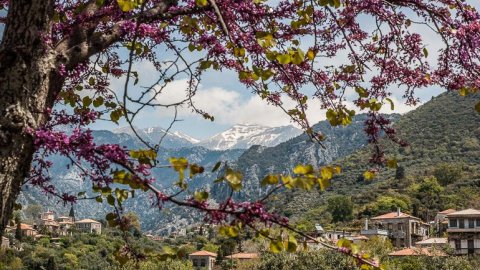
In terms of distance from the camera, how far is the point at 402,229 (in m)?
95.5

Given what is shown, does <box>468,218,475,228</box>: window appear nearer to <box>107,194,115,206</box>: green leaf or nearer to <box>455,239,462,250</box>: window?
<box>455,239,462,250</box>: window

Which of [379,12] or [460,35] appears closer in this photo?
[460,35]

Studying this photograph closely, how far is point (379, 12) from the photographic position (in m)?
4.96

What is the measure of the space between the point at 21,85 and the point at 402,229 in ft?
320

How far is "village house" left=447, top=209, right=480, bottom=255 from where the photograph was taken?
72812 millimetres

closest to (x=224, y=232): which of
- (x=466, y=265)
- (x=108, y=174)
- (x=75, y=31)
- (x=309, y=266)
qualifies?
(x=108, y=174)

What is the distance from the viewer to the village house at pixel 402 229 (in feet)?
309

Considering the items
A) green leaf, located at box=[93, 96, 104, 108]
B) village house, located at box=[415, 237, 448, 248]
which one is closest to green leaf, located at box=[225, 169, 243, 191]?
green leaf, located at box=[93, 96, 104, 108]

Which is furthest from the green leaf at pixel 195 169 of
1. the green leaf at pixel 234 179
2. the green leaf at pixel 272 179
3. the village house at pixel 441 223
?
the village house at pixel 441 223

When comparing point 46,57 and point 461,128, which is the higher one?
point 461,128

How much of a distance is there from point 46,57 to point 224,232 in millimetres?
1803

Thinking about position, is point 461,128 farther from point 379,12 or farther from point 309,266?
point 379,12

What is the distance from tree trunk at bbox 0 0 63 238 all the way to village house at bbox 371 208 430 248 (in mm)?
94789

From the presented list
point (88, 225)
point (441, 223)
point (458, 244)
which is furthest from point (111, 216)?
point (88, 225)
